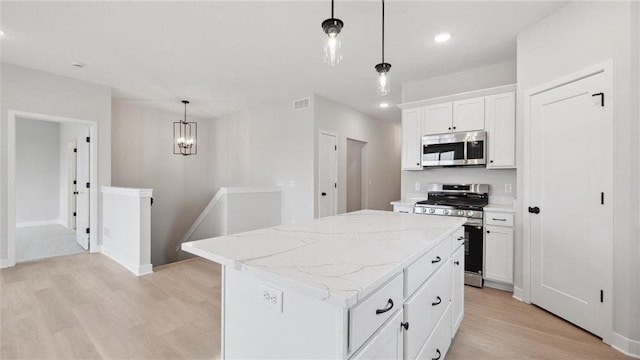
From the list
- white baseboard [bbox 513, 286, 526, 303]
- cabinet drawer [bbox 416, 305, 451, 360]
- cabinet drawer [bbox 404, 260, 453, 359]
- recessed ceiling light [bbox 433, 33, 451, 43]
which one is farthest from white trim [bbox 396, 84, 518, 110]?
cabinet drawer [bbox 416, 305, 451, 360]

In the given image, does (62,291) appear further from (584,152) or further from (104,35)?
(584,152)

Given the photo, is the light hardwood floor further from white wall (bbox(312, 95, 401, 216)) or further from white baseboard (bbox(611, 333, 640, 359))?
white wall (bbox(312, 95, 401, 216))

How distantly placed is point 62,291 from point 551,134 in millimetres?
5188

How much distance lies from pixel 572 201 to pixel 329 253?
96.5 inches

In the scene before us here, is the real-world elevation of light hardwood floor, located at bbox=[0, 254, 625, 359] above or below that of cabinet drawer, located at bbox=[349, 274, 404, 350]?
below

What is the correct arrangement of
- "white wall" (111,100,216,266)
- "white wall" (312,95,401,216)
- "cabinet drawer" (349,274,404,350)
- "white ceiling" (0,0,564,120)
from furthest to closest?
"white wall" (111,100,216,266)
"white wall" (312,95,401,216)
"white ceiling" (0,0,564,120)
"cabinet drawer" (349,274,404,350)

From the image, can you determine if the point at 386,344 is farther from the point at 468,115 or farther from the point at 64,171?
the point at 64,171

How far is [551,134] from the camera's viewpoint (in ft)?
8.36

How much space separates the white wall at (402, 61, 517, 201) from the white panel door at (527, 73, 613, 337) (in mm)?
888

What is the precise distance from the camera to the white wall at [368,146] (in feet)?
17.1

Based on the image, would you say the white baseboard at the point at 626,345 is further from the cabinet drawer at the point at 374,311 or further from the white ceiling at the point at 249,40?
the white ceiling at the point at 249,40

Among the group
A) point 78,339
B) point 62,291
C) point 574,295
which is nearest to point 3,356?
point 78,339

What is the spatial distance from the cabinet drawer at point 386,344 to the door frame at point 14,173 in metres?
5.06

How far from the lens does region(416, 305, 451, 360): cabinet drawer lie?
1.53 meters
